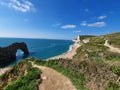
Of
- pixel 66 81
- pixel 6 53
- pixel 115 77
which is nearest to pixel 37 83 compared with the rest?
pixel 66 81

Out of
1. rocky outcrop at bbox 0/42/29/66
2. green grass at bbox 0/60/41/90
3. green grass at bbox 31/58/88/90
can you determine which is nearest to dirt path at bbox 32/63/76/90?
green grass at bbox 31/58/88/90

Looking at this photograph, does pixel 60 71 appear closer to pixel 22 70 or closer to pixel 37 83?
pixel 37 83

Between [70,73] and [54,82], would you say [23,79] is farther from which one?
[70,73]

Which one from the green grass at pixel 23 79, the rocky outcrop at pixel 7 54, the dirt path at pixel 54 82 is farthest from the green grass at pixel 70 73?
the rocky outcrop at pixel 7 54

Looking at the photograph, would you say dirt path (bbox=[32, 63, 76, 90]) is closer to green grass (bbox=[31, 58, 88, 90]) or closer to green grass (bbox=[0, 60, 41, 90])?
green grass (bbox=[31, 58, 88, 90])

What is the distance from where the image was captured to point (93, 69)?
21016 millimetres

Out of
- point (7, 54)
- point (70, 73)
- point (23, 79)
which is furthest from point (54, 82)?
point (7, 54)

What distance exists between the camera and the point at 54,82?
1897cm

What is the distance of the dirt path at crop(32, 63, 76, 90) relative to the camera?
17.6m

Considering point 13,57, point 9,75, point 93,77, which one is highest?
point 93,77

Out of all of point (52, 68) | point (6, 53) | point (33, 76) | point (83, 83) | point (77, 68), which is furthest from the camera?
point (6, 53)

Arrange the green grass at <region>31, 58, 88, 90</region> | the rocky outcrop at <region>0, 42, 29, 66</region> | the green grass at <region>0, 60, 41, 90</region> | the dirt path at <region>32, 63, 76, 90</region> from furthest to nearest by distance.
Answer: the rocky outcrop at <region>0, 42, 29, 66</region> → the green grass at <region>0, 60, 41, 90</region> → the green grass at <region>31, 58, 88, 90</region> → the dirt path at <region>32, 63, 76, 90</region>

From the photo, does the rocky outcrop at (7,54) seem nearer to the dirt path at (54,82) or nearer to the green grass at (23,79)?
the green grass at (23,79)

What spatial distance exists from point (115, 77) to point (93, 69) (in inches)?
141
